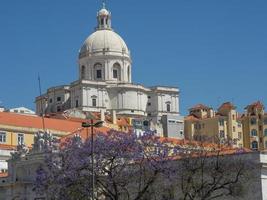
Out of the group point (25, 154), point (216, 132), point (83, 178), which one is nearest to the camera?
point (83, 178)

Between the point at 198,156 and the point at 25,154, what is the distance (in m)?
22.5

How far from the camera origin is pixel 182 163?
69.4m

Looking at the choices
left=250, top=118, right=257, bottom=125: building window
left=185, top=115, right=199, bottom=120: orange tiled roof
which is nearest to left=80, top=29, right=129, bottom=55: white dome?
left=185, top=115, right=199, bottom=120: orange tiled roof

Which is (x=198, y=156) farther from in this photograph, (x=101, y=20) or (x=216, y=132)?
(x=101, y=20)

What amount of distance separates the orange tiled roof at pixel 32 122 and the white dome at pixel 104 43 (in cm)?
5194

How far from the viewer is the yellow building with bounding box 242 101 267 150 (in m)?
161

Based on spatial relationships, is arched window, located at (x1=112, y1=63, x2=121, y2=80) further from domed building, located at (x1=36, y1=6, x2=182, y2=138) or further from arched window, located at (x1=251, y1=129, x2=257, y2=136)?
arched window, located at (x1=251, y1=129, x2=257, y2=136)

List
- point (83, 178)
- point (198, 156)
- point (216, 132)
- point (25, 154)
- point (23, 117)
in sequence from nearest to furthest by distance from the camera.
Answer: point (83, 178) < point (198, 156) < point (25, 154) < point (23, 117) < point (216, 132)

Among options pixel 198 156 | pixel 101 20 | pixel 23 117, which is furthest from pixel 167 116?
pixel 198 156

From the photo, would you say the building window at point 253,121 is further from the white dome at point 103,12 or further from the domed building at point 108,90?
the white dome at point 103,12

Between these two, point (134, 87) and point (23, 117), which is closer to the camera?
point (23, 117)

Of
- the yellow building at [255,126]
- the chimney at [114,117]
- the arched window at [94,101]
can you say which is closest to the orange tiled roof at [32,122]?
the chimney at [114,117]

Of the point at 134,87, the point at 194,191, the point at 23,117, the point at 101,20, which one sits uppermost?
the point at 101,20

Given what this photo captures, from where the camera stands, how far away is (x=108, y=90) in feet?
536
